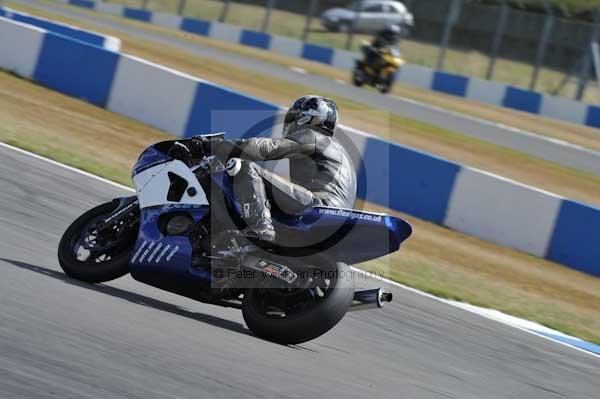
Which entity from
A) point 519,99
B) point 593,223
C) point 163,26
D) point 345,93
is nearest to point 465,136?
point 345,93

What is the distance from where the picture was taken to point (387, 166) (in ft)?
45.7

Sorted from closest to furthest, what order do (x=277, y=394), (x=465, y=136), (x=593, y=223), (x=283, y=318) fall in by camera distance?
(x=277, y=394) → (x=283, y=318) → (x=593, y=223) → (x=465, y=136)

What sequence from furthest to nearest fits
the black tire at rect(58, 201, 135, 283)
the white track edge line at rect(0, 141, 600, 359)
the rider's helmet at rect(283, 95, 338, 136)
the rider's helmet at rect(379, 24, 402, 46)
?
the rider's helmet at rect(379, 24, 402, 46) < the white track edge line at rect(0, 141, 600, 359) < the black tire at rect(58, 201, 135, 283) < the rider's helmet at rect(283, 95, 338, 136)

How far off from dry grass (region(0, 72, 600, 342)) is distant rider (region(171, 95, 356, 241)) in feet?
12.2

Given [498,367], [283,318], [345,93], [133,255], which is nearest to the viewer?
[283,318]

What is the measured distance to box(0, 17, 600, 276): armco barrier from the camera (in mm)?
12812

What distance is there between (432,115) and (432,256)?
14151 mm

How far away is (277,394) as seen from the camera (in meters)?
4.95

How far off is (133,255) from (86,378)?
203 cm

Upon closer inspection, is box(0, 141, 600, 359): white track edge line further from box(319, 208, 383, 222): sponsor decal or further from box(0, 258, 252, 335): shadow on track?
box(319, 208, 383, 222): sponsor decal

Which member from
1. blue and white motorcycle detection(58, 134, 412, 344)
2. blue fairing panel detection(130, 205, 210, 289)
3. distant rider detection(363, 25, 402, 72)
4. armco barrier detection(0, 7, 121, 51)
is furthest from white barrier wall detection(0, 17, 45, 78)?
distant rider detection(363, 25, 402, 72)

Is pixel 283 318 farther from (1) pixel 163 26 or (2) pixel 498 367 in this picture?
(1) pixel 163 26

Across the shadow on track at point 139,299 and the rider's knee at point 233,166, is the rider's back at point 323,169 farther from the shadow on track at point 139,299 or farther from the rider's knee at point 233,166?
the shadow on track at point 139,299

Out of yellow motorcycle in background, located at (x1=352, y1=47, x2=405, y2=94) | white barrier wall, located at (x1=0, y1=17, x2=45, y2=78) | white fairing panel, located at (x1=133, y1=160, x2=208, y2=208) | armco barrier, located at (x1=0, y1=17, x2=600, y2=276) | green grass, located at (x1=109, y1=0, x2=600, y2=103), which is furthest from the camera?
green grass, located at (x1=109, y1=0, x2=600, y2=103)
